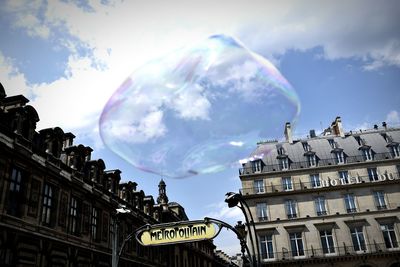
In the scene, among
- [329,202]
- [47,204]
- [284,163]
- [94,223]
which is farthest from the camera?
[284,163]

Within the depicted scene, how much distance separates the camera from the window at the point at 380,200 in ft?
143

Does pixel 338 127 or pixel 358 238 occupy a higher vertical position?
pixel 338 127

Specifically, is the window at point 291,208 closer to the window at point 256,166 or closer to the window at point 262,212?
the window at point 262,212

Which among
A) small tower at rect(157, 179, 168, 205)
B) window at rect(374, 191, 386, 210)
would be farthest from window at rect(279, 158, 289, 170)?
small tower at rect(157, 179, 168, 205)

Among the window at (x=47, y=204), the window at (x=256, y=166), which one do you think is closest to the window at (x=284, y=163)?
the window at (x=256, y=166)

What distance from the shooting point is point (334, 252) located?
4175 centimetres

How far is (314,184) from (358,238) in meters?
7.96

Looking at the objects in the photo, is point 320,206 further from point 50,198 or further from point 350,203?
point 50,198

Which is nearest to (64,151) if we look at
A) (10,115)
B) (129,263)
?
(10,115)

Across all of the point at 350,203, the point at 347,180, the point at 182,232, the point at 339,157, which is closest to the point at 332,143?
the point at 339,157

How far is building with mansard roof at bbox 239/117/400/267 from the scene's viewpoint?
41656 millimetres

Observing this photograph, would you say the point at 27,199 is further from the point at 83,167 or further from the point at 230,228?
the point at 230,228

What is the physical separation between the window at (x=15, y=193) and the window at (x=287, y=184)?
3456 centimetres

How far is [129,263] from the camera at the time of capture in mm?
30828
